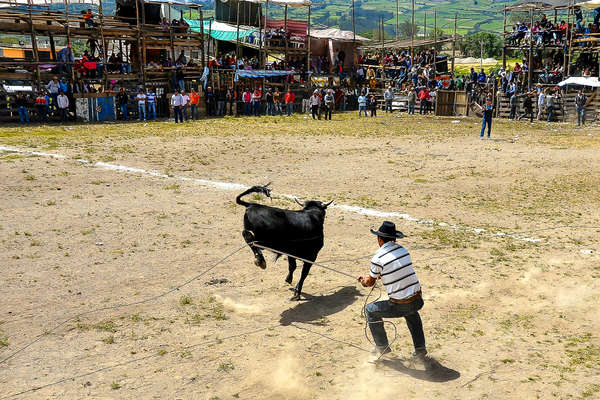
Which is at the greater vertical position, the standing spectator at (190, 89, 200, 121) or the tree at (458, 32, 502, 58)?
the tree at (458, 32, 502, 58)

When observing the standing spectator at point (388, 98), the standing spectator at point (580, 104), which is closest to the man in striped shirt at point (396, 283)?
the standing spectator at point (580, 104)

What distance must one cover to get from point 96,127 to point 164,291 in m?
19.3

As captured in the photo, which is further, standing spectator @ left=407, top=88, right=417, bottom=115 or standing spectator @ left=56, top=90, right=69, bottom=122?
standing spectator @ left=407, top=88, right=417, bottom=115

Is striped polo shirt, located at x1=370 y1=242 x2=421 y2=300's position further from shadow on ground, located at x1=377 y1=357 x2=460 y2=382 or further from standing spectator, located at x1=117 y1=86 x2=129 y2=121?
standing spectator, located at x1=117 y1=86 x2=129 y2=121

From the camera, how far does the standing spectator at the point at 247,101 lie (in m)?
33.0

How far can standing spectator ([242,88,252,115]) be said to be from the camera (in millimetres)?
33031

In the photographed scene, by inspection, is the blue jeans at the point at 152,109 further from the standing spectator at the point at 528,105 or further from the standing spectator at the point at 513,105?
the standing spectator at the point at 528,105

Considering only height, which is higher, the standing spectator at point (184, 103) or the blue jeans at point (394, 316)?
the standing spectator at point (184, 103)

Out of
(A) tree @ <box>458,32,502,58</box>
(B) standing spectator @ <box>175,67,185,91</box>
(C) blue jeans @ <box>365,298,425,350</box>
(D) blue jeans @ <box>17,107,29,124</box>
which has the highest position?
(A) tree @ <box>458,32,502,58</box>

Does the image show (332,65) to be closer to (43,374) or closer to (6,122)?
(6,122)

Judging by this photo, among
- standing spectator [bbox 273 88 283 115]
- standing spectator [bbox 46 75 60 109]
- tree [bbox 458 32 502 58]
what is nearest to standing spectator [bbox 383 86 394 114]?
standing spectator [bbox 273 88 283 115]

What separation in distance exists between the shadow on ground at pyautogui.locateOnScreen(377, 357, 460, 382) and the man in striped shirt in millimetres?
126

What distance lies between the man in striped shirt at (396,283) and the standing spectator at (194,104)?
24.6 meters

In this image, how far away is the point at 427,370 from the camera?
6117 mm
